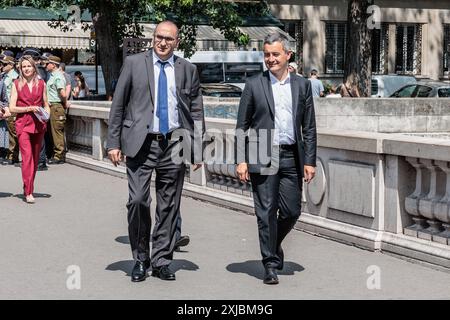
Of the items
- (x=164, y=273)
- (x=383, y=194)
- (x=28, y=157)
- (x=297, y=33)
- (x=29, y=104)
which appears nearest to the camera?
(x=164, y=273)

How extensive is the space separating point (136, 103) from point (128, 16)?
23598mm

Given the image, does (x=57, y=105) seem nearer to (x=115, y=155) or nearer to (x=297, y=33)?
(x=115, y=155)

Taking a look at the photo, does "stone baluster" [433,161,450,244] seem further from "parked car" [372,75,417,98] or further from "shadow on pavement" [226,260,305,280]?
"parked car" [372,75,417,98]

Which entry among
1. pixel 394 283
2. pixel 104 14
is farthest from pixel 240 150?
pixel 104 14

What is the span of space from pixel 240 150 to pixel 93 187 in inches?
284

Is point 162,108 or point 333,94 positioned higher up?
point 162,108

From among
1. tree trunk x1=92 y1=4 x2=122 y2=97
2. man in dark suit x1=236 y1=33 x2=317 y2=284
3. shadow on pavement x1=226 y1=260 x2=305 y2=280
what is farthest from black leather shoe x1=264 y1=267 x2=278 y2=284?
tree trunk x1=92 y1=4 x2=122 y2=97

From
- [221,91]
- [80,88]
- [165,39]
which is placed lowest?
[221,91]

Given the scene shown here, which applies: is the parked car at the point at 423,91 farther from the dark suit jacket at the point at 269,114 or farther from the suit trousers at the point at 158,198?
the suit trousers at the point at 158,198

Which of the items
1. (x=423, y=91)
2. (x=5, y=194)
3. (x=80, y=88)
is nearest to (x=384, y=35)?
(x=423, y=91)

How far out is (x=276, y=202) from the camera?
27.2ft

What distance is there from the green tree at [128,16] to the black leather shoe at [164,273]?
20.7 meters

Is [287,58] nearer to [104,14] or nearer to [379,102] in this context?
[379,102]

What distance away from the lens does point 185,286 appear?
817 centimetres
